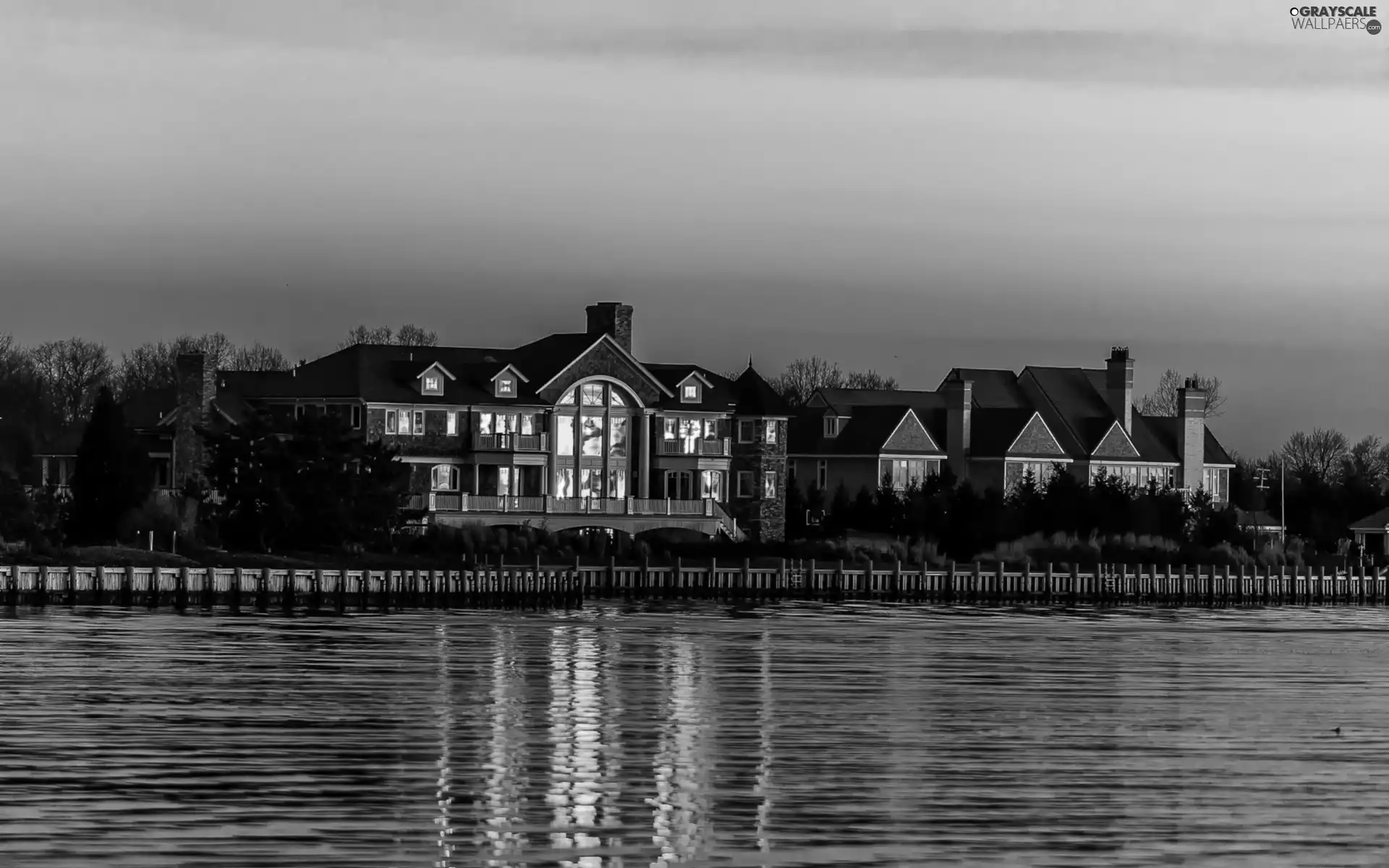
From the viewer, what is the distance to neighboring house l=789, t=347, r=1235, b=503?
120000mm

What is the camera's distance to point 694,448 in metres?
105

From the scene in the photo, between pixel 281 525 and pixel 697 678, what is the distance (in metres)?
37.3

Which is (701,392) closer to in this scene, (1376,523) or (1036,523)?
(1036,523)

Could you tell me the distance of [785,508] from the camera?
4441 inches

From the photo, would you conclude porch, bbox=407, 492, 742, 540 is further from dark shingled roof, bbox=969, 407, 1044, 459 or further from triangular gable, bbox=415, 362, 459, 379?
dark shingled roof, bbox=969, 407, 1044, 459

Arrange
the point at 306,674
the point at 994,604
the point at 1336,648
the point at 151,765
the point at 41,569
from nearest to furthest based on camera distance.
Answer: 1. the point at 151,765
2. the point at 306,674
3. the point at 1336,648
4. the point at 41,569
5. the point at 994,604

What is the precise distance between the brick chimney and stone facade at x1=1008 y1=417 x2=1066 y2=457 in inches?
457

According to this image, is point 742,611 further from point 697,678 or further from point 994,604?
point 697,678

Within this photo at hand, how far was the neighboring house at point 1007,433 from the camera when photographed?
394 feet

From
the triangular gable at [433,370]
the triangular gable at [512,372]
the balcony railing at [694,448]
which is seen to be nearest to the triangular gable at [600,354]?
the triangular gable at [512,372]

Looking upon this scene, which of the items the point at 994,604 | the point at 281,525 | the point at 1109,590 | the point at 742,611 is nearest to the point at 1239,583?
the point at 1109,590

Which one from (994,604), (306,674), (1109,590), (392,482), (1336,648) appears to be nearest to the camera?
(306,674)

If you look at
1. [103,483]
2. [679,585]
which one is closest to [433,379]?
[679,585]

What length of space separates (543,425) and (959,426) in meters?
28.3
